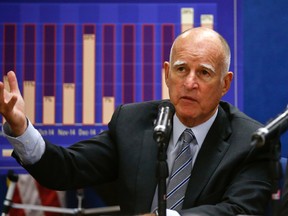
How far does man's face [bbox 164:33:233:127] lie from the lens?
274cm

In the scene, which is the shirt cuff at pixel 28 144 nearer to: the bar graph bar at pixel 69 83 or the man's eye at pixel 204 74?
the man's eye at pixel 204 74

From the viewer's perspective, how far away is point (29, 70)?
4.39 metres

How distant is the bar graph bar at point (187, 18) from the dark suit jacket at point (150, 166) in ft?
4.57

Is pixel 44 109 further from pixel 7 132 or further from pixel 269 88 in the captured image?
pixel 7 132

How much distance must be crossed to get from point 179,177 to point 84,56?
1.86 meters

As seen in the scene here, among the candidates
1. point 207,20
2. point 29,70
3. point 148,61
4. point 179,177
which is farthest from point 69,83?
point 179,177

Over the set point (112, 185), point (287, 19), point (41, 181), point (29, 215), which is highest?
point (287, 19)

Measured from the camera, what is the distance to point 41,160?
8.64ft

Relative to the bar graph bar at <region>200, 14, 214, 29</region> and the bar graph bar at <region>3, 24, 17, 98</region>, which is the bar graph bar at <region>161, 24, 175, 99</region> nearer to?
the bar graph bar at <region>200, 14, 214, 29</region>

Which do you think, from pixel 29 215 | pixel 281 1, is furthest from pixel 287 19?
pixel 29 215

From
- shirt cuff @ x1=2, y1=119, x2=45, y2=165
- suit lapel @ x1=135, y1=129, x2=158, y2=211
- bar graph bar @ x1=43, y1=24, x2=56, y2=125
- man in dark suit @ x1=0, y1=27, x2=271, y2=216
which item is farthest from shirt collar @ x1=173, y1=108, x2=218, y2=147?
bar graph bar @ x1=43, y1=24, x2=56, y2=125

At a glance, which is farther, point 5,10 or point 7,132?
point 5,10

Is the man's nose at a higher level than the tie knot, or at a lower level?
higher

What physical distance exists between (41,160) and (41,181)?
14cm
